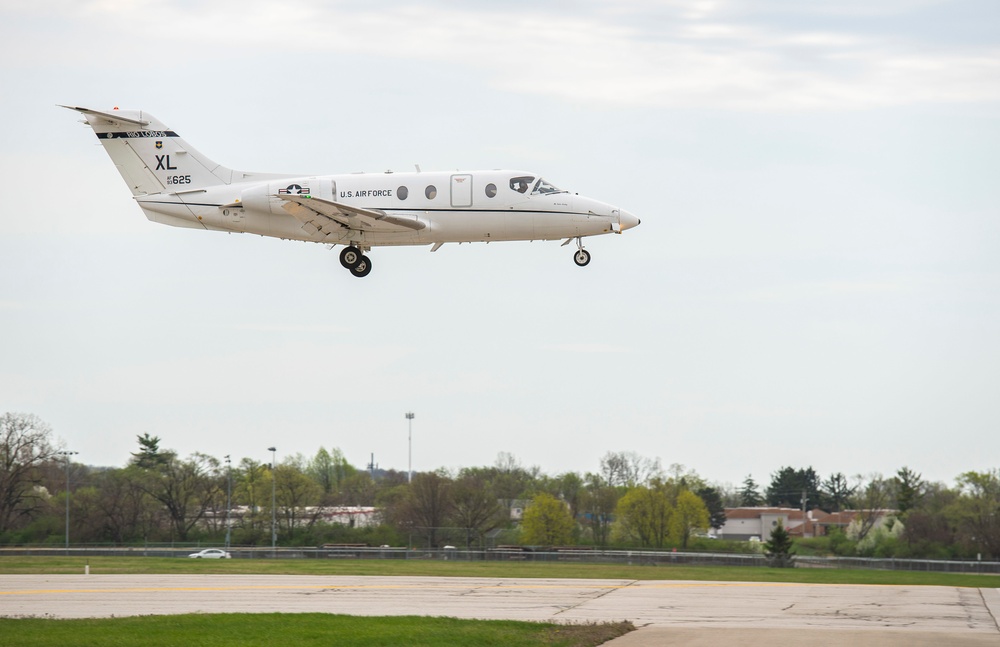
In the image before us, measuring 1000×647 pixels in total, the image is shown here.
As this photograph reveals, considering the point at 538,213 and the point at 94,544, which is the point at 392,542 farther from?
the point at 538,213

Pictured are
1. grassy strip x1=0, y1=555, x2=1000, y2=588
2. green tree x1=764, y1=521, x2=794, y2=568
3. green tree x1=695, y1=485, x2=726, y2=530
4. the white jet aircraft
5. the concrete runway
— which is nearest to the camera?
the concrete runway

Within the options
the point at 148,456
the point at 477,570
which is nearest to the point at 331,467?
the point at 148,456

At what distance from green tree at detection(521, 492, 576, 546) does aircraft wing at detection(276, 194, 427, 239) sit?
2228 inches

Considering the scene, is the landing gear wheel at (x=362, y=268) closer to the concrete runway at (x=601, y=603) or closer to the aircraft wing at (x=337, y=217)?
the aircraft wing at (x=337, y=217)

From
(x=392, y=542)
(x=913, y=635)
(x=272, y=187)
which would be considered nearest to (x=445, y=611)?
(x=913, y=635)

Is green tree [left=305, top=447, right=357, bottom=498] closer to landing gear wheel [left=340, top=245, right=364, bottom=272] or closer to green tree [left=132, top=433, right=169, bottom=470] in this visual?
green tree [left=132, top=433, right=169, bottom=470]

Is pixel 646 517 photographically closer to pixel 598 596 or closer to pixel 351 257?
pixel 598 596

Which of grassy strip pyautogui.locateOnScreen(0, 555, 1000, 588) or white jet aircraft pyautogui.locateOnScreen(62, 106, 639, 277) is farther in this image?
grassy strip pyautogui.locateOnScreen(0, 555, 1000, 588)

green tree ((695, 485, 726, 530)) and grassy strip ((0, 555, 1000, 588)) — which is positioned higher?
green tree ((695, 485, 726, 530))

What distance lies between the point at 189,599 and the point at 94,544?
170 ft

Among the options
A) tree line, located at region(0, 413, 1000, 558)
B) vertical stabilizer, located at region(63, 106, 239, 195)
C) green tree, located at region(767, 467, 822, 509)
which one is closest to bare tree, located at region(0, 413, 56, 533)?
tree line, located at region(0, 413, 1000, 558)

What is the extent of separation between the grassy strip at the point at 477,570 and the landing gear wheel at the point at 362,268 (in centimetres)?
1255

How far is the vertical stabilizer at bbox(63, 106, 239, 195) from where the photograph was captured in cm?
4125

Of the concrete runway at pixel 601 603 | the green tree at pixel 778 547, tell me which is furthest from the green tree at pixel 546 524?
the concrete runway at pixel 601 603
